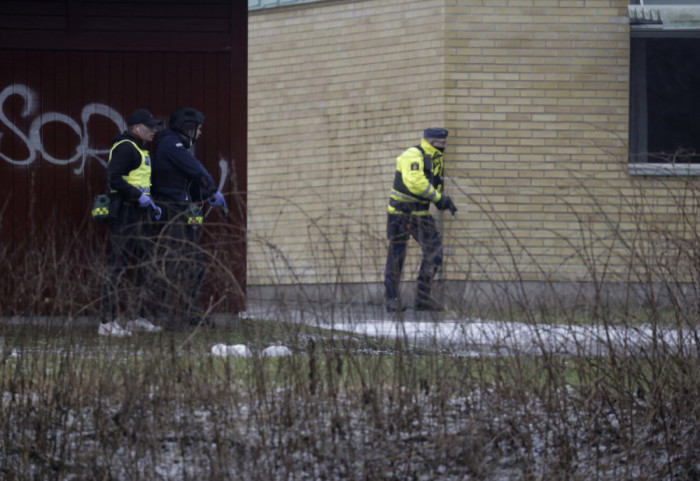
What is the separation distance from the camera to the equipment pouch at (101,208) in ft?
28.7

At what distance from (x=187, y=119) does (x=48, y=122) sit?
1.25 meters

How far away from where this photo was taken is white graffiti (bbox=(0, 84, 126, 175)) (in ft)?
30.8

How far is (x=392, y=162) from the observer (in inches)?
489

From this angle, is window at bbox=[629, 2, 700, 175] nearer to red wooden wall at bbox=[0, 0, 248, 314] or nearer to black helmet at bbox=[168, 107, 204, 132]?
red wooden wall at bbox=[0, 0, 248, 314]

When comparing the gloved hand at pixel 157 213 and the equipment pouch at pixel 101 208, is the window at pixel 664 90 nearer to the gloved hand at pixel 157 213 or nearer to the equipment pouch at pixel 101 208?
the gloved hand at pixel 157 213

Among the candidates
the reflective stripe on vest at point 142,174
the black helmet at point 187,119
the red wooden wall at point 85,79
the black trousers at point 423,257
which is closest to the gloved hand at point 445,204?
the red wooden wall at point 85,79

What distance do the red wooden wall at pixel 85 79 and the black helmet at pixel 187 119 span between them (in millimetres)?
536

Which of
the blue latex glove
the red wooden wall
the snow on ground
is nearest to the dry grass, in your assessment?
the snow on ground

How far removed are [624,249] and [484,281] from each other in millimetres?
755

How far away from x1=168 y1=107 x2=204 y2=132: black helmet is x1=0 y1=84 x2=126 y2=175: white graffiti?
0.68m

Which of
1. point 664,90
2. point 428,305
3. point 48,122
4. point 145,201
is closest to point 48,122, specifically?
point 48,122

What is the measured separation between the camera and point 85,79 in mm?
9469

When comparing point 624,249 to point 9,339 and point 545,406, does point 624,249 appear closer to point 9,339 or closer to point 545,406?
point 545,406

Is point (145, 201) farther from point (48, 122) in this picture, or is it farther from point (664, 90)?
point (664, 90)
